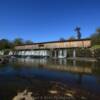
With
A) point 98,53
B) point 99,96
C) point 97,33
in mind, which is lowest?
point 99,96

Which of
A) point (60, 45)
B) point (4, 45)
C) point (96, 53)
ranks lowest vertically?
point (96, 53)

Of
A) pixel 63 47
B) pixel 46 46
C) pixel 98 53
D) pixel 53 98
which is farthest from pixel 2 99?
pixel 46 46

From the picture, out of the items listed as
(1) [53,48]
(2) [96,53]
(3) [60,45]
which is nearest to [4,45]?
(1) [53,48]

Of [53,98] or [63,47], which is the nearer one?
[53,98]

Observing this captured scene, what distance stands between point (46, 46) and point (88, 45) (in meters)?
25.7

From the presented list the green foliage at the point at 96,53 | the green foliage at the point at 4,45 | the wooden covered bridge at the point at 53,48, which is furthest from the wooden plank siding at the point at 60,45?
the green foliage at the point at 4,45

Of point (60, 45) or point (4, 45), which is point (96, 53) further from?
point (4, 45)

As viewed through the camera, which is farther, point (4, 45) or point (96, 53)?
point (4, 45)

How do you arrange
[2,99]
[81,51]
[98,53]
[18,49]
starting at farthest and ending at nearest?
[18,49] → [81,51] → [98,53] → [2,99]

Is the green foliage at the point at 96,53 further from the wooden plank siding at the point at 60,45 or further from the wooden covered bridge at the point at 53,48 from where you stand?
the wooden plank siding at the point at 60,45

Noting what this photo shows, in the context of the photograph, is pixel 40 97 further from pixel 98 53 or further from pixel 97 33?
pixel 97 33

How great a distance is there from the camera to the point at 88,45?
243 ft

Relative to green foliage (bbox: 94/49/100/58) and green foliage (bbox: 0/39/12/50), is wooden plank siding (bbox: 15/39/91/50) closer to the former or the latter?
green foliage (bbox: 94/49/100/58)

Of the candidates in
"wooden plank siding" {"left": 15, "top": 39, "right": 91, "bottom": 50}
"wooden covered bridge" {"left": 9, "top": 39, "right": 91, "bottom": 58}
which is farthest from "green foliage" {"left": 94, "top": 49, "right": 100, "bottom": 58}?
"wooden plank siding" {"left": 15, "top": 39, "right": 91, "bottom": 50}
